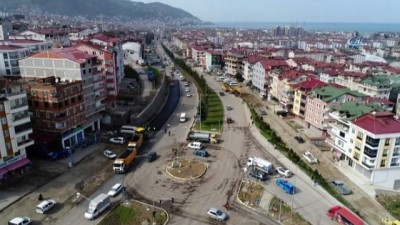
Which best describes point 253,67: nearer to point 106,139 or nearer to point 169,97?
point 169,97

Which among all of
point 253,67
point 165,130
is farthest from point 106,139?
point 253,67

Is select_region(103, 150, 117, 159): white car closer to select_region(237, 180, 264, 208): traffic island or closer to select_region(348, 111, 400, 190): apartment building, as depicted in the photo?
select_region(237, 180, 264, 208): traffic island

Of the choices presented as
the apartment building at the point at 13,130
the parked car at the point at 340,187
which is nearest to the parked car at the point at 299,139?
the parked car at the point at 340,187

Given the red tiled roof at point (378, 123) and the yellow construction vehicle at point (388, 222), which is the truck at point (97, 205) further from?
the red tiled roof at point (378, 123)

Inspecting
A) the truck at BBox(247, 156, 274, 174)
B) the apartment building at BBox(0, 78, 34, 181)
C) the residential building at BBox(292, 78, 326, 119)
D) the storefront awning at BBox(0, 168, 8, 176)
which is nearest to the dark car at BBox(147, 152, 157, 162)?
the truck at BBox(247, 156, 274, 174)

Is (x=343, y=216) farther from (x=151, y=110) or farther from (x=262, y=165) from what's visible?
(x=151, y=110)

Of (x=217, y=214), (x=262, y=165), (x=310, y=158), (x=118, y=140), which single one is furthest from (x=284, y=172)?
(x=118, y=140)
